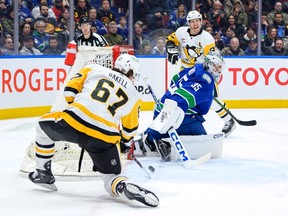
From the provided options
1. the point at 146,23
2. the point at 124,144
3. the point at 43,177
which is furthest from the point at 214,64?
the point at 146,23

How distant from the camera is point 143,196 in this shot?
393 centimetres

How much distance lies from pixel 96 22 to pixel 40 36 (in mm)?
823

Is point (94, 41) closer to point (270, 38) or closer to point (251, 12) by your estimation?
point (251, 12)

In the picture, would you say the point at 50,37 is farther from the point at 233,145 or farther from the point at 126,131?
the point at 126,131

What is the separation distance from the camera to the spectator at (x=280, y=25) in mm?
10000

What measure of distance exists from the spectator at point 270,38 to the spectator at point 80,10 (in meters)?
2.33

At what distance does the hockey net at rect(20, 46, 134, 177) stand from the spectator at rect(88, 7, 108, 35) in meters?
3.63

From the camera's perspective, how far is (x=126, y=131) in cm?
412

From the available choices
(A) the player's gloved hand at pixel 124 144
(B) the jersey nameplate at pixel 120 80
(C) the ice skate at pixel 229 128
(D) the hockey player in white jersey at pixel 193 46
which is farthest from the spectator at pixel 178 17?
(B) the jersey nameplate at pixel 120 80

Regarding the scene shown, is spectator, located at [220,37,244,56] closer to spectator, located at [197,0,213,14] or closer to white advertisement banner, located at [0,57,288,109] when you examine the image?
white advertisement banner, located at [0,57,288,109]

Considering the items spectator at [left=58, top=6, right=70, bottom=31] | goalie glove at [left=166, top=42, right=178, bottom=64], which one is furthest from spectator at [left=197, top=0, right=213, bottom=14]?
goalie glove at [left=166, top=42, right=178, bottom=64]

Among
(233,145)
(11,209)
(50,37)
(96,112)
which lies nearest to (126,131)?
(96,112)

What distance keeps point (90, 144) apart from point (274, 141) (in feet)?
9.90

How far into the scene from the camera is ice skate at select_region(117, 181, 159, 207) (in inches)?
154
